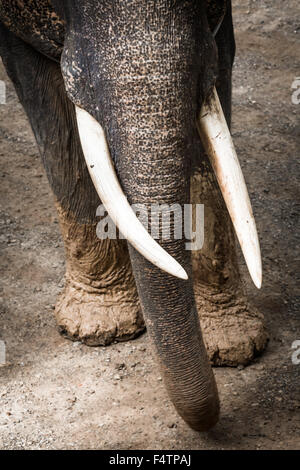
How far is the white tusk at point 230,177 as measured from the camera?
217cm

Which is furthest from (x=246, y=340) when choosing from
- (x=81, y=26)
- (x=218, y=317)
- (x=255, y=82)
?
(x=255, y=82)

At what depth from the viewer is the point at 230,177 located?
7.36ft

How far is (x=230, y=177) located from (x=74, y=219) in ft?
3.51

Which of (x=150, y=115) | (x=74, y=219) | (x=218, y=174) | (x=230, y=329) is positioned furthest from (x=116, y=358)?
(x=150, y=115)

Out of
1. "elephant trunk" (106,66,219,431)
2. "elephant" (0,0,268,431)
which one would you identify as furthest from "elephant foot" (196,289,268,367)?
"elephant trunk" (106,66,219,431)

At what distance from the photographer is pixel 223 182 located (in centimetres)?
225

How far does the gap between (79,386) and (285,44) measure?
11.7 feet

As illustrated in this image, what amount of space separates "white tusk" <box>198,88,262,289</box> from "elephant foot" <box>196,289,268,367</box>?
965 mm

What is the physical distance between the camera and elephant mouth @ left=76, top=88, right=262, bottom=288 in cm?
206

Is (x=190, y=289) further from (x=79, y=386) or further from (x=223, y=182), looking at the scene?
(x=79, y=386)

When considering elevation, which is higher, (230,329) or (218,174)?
(218,174)

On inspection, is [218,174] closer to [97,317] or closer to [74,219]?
[74,219]

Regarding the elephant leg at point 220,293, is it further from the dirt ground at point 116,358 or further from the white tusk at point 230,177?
the white tusk at point 230,177

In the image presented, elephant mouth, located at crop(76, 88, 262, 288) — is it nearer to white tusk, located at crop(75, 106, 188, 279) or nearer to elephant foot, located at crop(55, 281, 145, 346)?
white tusk, located at crop(75, 106, 188, 279)
